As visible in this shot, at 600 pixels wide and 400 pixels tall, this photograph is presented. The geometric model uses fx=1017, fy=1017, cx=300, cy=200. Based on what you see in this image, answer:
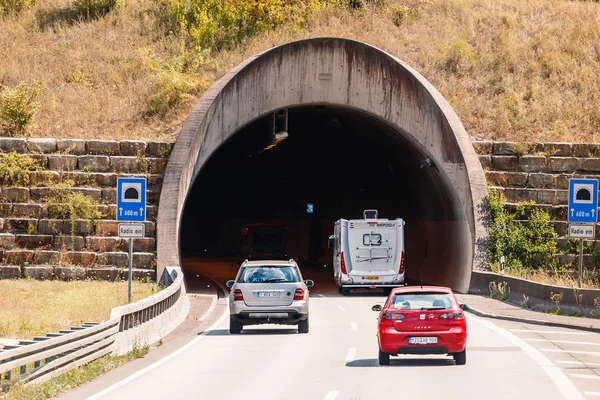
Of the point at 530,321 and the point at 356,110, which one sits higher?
the point at 356,110

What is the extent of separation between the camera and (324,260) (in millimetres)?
65438

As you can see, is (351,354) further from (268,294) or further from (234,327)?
(234,327)

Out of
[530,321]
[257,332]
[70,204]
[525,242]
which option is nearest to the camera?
[257,332]

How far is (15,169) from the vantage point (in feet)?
125

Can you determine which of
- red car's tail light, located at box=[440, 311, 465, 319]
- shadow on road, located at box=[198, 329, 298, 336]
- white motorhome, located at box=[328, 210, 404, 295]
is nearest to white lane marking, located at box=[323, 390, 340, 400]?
red car's tail light, located at box=[440, 311, 465, 319]

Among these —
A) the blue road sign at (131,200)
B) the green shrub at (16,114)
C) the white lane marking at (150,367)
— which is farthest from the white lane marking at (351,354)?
the green shrub at (16,114)

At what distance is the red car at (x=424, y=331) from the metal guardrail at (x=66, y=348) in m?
4.77

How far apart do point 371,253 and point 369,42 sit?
53.6ft

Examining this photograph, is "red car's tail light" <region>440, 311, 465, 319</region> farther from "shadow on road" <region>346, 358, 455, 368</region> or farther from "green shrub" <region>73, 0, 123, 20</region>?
"green shrub" <region>73, 0, 123, 20</region>

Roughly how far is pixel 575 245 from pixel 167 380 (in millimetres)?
26522

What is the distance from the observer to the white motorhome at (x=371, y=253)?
3872cm

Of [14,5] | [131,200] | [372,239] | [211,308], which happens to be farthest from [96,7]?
[131,200]

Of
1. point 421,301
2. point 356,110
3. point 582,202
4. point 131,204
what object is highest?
point 356,110

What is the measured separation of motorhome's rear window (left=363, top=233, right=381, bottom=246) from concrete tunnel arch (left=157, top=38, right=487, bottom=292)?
3360mm
